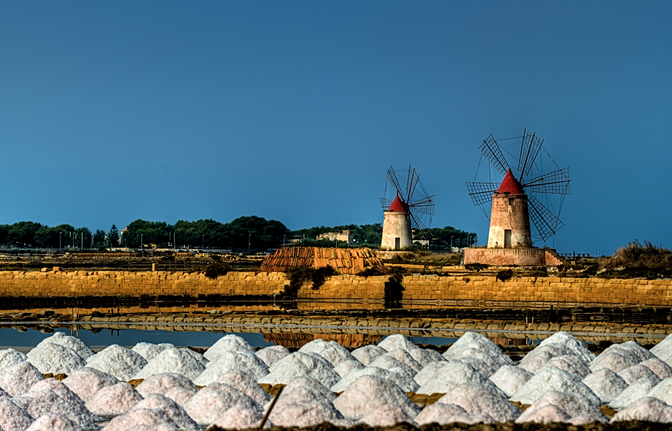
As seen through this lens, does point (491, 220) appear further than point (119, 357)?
Yes

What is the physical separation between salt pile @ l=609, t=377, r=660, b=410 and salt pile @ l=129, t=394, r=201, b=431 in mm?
4720

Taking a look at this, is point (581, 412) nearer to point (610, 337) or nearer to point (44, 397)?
point (44, 397)

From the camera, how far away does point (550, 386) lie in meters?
9.09

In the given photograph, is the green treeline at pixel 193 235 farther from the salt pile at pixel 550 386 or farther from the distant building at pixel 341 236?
the salt pile at pixel 550 386

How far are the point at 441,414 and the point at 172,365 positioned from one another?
15.9ft

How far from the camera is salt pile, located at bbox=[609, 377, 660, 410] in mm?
8914

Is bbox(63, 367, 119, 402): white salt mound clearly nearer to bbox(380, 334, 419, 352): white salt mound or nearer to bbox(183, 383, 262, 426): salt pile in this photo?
bbox(183, 383, 262, 426): salt pile

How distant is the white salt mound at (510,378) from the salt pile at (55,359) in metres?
5.96

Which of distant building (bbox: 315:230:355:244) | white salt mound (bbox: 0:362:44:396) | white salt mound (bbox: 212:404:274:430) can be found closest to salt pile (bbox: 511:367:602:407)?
white salt mound (bbox: 212:404:274:430)

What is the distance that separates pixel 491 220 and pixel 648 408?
22.9 metres

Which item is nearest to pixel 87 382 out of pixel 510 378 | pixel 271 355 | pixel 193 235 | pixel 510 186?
pixel 271 355

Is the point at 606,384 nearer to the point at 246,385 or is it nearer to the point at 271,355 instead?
the point at 246,385

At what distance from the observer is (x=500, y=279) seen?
23172mm

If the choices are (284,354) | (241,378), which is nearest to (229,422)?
(241,378)
